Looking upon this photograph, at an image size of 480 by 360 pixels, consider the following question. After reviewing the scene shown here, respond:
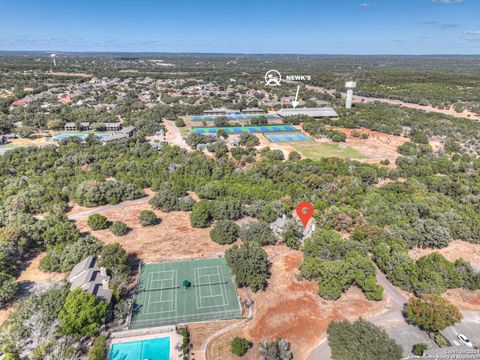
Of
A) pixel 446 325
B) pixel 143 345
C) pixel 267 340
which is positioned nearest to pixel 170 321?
pixel 143 345

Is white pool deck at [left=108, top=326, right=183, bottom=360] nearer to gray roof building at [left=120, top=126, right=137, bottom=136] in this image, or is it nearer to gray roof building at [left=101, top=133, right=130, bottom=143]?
gray roof building at [left=101, top=133, right=130, bottom=143]

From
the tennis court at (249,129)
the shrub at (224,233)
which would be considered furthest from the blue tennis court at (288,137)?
the shrub at (224,233)

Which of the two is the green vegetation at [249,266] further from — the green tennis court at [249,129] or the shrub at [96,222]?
the green tennis court at [249,129]

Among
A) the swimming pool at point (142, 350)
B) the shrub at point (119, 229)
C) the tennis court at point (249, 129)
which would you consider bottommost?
the swimming pool at point (142, 350)

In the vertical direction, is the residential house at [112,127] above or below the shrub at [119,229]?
above

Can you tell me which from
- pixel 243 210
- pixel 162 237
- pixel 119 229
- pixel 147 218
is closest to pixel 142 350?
pixel 162 237

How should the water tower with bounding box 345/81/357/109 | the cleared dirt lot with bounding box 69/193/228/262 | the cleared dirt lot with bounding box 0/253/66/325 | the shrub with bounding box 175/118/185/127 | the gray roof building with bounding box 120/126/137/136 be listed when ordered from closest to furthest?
1. the cleared dirt lot with bounding box 0/253/66/325
2. the cleared dirt lot with bounding box 69/193/228/262
3. the gray roof building with bounding box 120/126/137/136
4. the shrub with bounding box 175/118/185/127
5. the water tower with bounding box 345/81/357/109

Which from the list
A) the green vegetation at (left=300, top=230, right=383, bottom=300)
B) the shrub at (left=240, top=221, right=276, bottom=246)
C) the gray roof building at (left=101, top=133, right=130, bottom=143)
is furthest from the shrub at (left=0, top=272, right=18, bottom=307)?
the gray roof building at (left=101, top=133, right=130, bottom=143)

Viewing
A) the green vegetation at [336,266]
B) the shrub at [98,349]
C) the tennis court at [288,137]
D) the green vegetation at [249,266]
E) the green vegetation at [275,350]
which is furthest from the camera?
the tennis court at [288,137]
